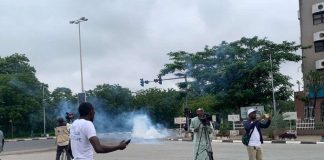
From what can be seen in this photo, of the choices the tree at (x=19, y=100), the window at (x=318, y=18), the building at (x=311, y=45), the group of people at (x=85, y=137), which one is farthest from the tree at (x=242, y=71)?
the group of people at (x=85, y=137)

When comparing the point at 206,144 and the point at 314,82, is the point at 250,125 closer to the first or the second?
the point at 206,144

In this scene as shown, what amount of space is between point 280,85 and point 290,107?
25.5 meters

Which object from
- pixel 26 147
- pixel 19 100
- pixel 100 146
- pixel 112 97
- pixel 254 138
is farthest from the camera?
pixel 112 97

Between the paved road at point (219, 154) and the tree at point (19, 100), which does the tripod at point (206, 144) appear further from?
the tree at point (19, 100)

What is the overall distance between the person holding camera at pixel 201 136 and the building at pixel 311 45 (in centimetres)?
3713

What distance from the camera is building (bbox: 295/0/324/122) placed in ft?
153

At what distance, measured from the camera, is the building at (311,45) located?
4672cm

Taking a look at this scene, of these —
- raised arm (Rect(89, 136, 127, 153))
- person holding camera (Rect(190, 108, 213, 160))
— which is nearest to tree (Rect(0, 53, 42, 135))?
person holding camera (Rect(190, 108, 213, 160))

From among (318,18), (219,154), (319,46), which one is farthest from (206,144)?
(318,18)

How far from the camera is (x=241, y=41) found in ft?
147

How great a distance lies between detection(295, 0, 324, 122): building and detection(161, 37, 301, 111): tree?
142 inches

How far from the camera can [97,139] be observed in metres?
5.82

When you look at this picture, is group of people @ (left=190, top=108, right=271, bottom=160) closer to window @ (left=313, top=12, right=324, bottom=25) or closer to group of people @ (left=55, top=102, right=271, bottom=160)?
group of people @ (left=55, top=102, right=271, bottom=160)

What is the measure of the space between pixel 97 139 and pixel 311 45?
4447cm
